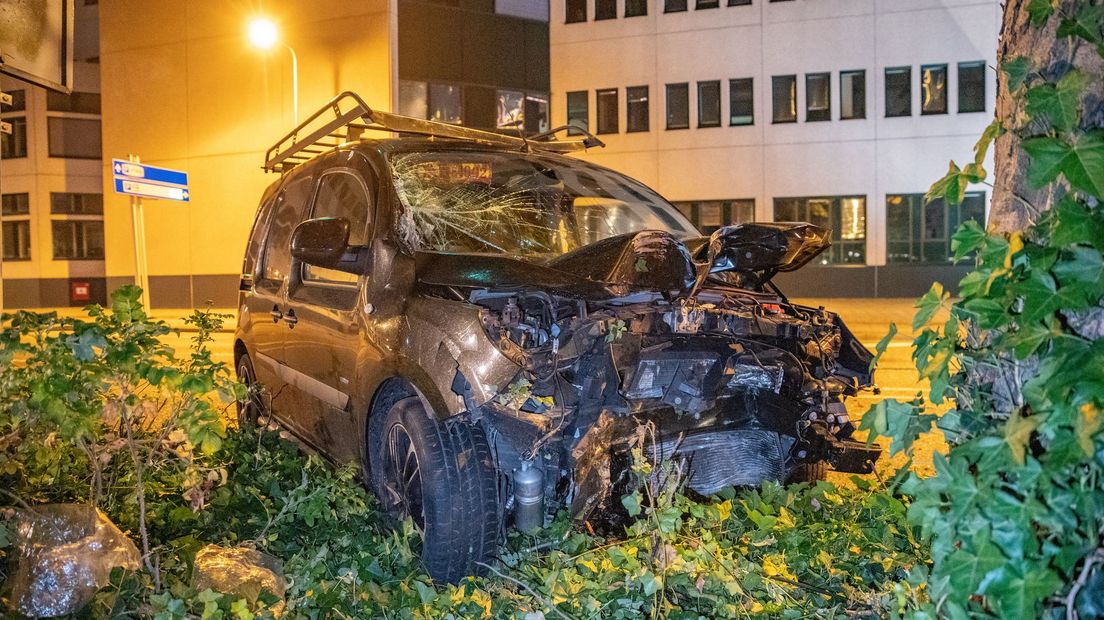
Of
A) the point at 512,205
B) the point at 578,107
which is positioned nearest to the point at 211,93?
the point at 578,107

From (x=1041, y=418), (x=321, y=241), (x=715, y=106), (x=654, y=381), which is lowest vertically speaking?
(x=654, y=381)

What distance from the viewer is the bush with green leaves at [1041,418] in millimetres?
1739

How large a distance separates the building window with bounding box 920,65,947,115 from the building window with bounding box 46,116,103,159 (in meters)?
28.8

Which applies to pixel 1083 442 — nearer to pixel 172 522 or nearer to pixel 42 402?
pixel 42 402

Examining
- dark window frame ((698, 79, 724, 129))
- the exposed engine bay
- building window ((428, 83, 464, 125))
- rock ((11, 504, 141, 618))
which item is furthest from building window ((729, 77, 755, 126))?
rock ((11, 504, 141, 618))

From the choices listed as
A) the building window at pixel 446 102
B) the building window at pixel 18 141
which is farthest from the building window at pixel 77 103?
the building window at pixel 446 102

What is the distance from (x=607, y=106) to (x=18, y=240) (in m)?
22.1

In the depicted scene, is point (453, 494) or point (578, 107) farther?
point (578, 107)

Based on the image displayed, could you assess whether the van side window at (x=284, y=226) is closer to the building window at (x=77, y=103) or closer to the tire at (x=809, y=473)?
the tire at (x=809, y=473)

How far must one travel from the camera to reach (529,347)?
3.16 m

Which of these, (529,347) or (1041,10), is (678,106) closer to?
(529,347)

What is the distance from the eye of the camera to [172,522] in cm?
387

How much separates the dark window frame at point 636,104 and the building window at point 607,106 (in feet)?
1.16

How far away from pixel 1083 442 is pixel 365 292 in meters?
2.96
